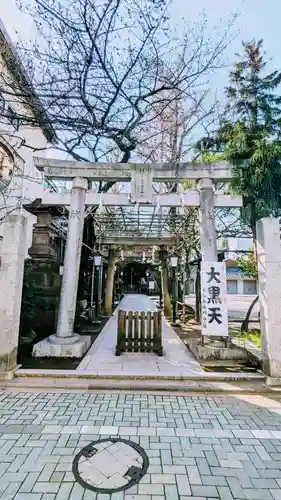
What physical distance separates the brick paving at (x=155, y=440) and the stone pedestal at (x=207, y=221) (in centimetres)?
300

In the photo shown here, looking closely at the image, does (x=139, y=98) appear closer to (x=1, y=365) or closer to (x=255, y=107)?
(x=255, y=107)

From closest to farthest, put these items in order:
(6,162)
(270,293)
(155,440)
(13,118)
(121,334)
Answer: (155,440) → (270,293) → (13,118) → (121,334) → (6,162)

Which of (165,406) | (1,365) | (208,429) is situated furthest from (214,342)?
(1,365)

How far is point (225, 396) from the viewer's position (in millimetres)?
4230

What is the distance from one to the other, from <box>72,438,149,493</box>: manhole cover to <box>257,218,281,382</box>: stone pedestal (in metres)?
2.91

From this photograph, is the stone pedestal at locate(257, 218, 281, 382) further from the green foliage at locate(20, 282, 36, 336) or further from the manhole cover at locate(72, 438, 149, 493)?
the green foliage at locate(20, 282, 36, 336)

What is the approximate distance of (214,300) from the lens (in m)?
5.66

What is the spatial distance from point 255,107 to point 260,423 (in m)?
7.68

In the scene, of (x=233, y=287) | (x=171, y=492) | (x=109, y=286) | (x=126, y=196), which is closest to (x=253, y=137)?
(x=126, y=196)

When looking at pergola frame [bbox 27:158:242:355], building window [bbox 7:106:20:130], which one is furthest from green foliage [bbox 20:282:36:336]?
building window [bbox 7:106:20:130]

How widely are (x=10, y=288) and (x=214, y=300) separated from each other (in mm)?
3931

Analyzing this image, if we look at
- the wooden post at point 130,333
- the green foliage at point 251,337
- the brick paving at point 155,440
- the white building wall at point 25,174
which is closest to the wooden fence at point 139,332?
the wooden post at point 130,333

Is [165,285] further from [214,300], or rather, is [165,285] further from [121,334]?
[214,300]

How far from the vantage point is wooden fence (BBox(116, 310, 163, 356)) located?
6.29 meters
